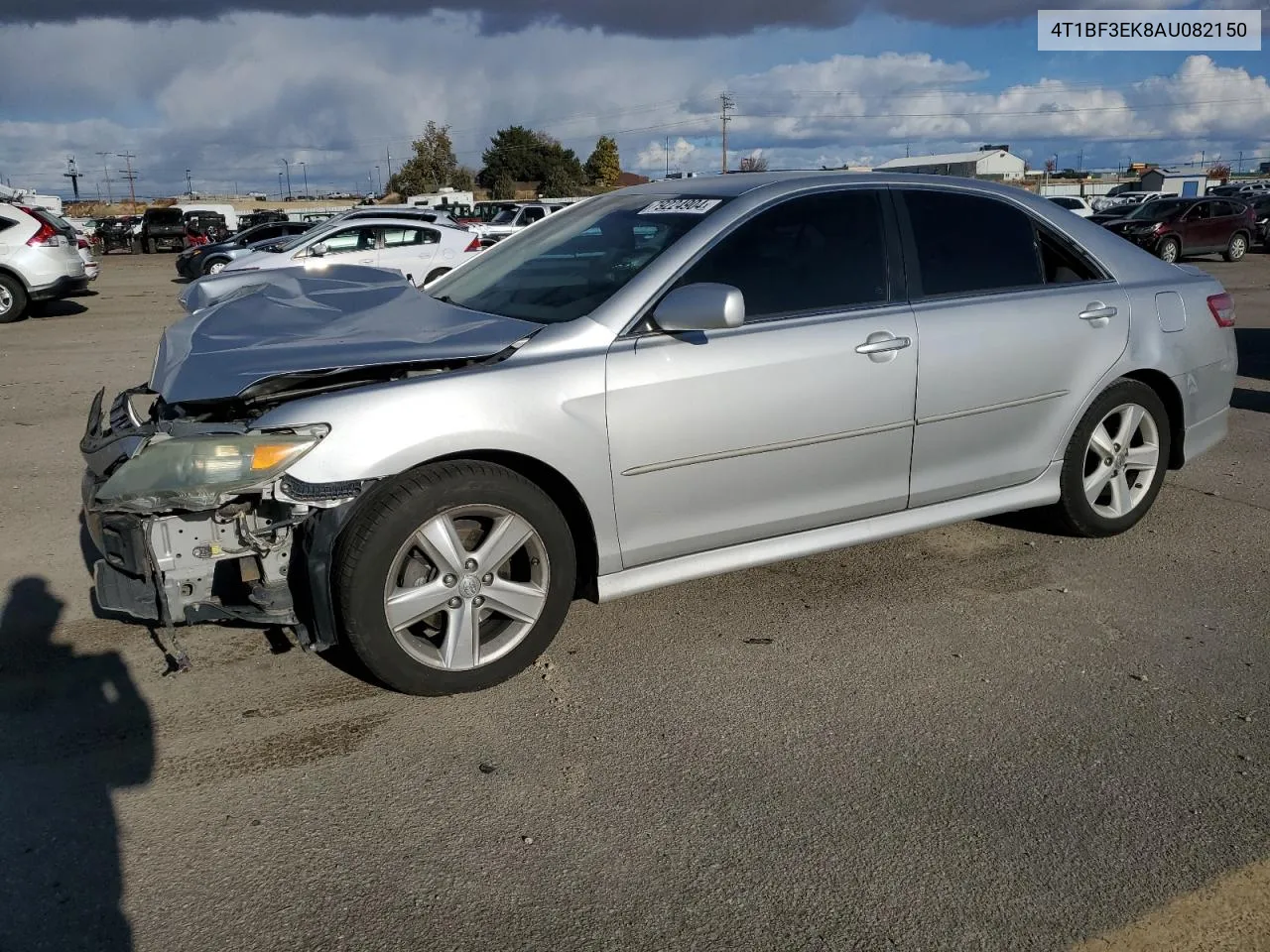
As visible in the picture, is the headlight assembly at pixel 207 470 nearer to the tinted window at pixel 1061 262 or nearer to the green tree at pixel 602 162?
the tinted window at pixel 1061 262

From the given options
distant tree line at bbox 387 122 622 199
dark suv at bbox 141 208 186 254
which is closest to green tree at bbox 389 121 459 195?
distant tree line at bbox 387 122 622 199

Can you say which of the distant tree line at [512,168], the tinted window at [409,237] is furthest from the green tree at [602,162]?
the tinted window at [409,237]

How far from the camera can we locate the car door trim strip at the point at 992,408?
415cm

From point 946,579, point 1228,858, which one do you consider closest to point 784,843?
point 1228,858

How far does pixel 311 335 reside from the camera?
3.64 metres

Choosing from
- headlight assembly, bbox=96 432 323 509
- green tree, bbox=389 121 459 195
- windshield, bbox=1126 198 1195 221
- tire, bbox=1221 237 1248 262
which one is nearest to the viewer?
headlight assembly, bbox=96 432 323 509


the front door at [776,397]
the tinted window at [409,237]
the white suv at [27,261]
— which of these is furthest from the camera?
the tinted window at [409,237]

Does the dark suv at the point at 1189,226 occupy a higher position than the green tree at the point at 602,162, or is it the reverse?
the green tree at the point at 602,162

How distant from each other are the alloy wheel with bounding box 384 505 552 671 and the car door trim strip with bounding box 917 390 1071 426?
1689 mm

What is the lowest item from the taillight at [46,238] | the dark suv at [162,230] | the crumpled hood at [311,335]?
the crumpled hood at [311,335]

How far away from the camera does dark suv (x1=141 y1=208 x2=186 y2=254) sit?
38812mm

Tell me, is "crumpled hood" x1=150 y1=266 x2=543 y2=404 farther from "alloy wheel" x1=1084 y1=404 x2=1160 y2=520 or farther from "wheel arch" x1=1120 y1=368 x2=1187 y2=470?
"wheel arch" x1=1120 y1=368 x2=1187 y2=470

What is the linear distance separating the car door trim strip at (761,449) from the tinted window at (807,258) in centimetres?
48

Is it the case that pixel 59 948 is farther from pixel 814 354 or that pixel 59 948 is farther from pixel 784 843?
pixel 814 354
